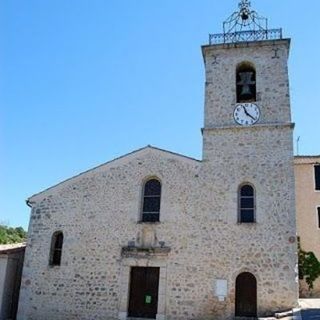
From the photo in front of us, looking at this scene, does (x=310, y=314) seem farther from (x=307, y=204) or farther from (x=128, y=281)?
(x=307, y=204)

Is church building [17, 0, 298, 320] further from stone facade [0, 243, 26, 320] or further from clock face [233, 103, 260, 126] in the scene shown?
stone facade [0, 243, 26, 320]

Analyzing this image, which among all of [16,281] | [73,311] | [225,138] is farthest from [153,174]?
[16,281]

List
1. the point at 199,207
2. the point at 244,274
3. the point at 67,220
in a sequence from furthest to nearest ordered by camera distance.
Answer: the point at 67,220, the point at 199,207, the point at 244,274

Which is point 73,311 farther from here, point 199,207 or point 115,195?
point 199,207

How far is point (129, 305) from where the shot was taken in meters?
15.1

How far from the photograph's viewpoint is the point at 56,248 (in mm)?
16531

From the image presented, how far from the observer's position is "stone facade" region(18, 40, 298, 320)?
1451 centimetres

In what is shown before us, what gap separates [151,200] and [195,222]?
6.40 feet

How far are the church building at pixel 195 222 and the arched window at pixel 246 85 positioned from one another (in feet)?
0.15

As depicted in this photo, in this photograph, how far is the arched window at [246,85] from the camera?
16.8 metres

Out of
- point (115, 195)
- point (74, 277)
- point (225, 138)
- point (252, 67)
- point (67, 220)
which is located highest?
point (252, 67)

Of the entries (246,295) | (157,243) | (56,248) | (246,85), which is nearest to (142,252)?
(157,243)

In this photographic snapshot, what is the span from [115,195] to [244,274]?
220 inches

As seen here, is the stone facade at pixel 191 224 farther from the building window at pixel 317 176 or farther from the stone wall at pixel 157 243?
the building window at pixel 317 176
